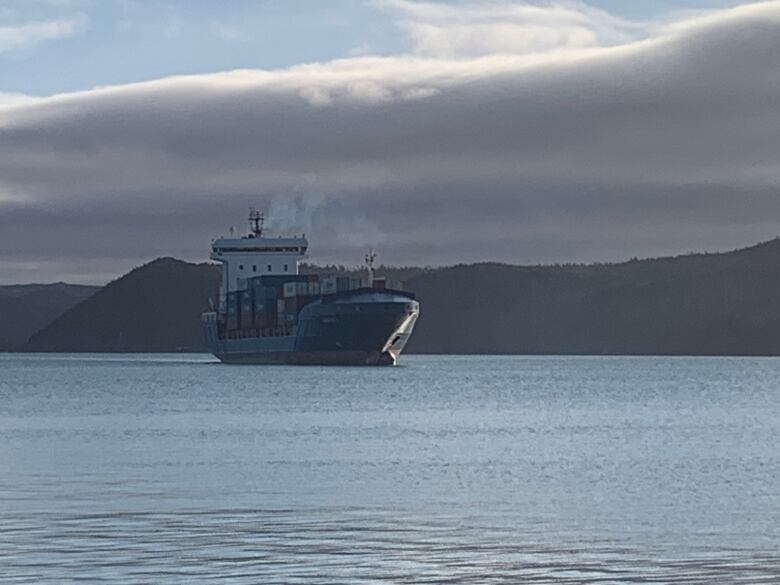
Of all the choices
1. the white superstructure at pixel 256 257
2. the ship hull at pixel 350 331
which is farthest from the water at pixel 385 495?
the white superstructure at pixel 256 257

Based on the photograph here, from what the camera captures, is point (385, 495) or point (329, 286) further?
point (329, 286)

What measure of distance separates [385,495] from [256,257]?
4521 inches

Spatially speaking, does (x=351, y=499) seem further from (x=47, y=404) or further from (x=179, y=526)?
(x=47, y=404)

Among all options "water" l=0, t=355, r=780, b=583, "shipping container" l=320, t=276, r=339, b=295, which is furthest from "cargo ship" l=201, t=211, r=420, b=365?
"water" l=0, t=355, r=780, b=583

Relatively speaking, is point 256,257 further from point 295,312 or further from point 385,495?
point 385,495

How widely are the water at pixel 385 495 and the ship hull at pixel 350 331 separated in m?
43.9

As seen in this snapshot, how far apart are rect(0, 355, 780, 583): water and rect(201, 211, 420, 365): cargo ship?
45021 millimetres

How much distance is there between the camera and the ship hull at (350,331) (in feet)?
380

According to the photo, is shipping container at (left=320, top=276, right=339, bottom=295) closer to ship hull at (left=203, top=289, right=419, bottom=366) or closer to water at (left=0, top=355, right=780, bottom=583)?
ship hull at (left=203, top=289, right=419, bottom=366)

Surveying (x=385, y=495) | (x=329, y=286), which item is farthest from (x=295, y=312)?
(x=385, y=495)

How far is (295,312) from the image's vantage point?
404 feet

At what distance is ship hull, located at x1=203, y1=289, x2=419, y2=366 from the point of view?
380ft

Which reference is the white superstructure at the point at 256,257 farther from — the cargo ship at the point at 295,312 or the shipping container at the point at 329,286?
the shipping container at the point at 329,286

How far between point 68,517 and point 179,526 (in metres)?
2.13
